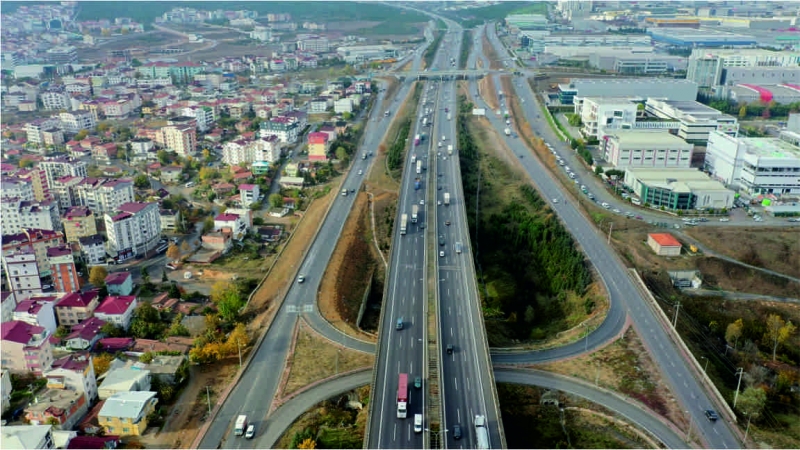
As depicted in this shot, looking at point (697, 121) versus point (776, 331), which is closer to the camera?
point (776, 331)

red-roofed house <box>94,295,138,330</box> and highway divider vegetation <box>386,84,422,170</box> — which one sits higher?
highway divider vegetation <box>386,84,422,170</box>

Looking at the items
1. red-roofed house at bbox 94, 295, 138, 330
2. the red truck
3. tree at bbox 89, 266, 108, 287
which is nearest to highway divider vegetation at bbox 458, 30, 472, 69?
tree at bbox 89, 266, 108, 287

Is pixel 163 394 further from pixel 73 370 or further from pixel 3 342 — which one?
pixel 3 342

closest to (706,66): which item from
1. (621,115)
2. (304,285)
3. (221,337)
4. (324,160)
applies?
(621,115)

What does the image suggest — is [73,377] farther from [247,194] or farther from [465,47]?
[465,47]

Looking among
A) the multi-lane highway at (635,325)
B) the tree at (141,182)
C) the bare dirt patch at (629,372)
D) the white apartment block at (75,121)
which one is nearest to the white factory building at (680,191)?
the multi-lane highway at (635,325)

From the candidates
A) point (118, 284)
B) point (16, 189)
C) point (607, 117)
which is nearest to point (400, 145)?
point (607, 117)

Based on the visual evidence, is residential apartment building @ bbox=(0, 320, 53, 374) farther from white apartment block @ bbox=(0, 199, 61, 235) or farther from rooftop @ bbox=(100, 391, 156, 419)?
white apartment block @ bbox=(0, 199, 61, 235)
